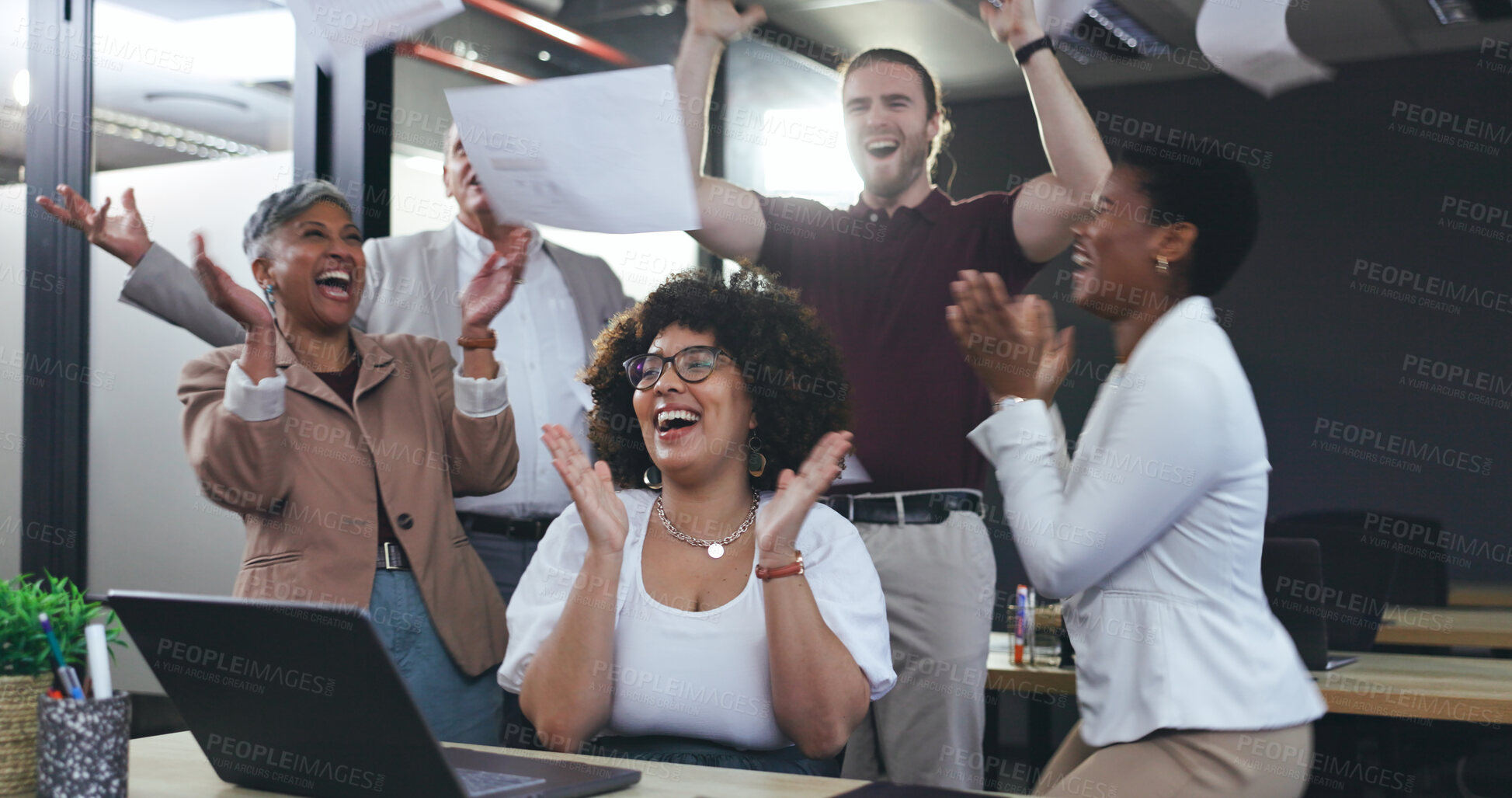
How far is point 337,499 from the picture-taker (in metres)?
2.17

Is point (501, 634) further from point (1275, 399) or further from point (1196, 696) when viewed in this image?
point (1275, 399)

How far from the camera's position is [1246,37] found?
2.18 meters

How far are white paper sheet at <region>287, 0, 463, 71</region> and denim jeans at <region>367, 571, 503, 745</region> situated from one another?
1231 millimetres

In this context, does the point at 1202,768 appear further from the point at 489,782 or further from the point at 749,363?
the point at 749,363

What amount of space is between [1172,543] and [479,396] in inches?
51.8

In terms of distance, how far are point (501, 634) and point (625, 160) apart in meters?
0.97

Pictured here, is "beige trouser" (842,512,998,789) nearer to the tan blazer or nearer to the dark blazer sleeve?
the tan blazer

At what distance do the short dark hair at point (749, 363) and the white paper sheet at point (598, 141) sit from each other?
0.17 metres

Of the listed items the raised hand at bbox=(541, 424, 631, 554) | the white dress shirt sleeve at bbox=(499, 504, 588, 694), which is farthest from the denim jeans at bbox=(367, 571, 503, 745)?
the raised hand at bbox=(541, 424, 631, 554)

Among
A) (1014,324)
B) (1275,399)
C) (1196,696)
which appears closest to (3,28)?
(1014,324)

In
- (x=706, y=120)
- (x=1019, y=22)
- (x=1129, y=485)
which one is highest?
(x=1019, y=22)

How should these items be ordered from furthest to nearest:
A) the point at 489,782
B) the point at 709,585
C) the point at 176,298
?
the point at 176,298 → the point at 709,585 → the point at 489,782

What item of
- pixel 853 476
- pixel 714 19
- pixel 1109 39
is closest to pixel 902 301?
pixel 853 476

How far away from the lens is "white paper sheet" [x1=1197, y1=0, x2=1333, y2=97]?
2.15 metres
